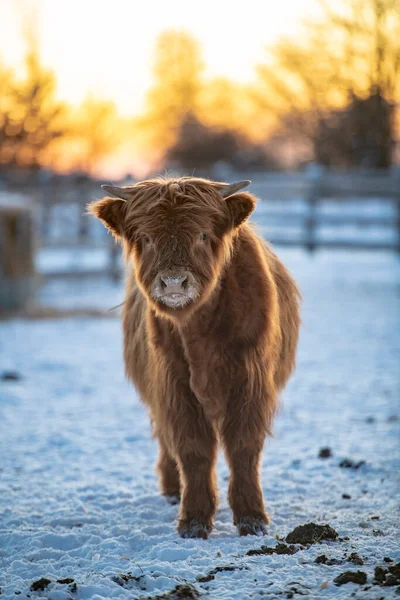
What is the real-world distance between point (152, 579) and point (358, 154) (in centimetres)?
2548

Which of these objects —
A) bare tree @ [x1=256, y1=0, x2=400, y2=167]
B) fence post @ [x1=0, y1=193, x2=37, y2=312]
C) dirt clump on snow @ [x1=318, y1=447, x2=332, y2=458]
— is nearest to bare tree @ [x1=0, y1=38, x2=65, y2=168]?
bare tree @ [x1=256, y1=0, x2=400, y2=167]

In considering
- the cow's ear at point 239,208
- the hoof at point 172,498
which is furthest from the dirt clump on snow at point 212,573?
the cow's ear at point 239,208

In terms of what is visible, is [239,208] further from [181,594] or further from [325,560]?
[181,594]

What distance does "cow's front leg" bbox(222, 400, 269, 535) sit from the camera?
3646 millimetres

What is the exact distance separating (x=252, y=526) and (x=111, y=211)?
5.38 ft

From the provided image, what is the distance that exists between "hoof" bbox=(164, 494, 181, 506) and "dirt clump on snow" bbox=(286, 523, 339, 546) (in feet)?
3.12

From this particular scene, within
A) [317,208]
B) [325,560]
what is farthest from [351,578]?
[317,208]

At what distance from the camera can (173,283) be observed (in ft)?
10.8

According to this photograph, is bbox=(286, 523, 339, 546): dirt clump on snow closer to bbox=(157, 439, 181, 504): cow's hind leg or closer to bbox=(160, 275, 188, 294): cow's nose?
bbox=(157, 439, 181, 504): cow's hind leg

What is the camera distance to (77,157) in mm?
29500

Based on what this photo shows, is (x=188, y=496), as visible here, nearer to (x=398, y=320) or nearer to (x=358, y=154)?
(x=398, y=320)

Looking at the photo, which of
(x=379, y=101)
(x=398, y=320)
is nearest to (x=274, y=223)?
(x=398, y=320)

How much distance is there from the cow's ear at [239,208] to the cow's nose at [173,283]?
48cm

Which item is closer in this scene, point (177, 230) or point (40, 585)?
point (40, 585)
